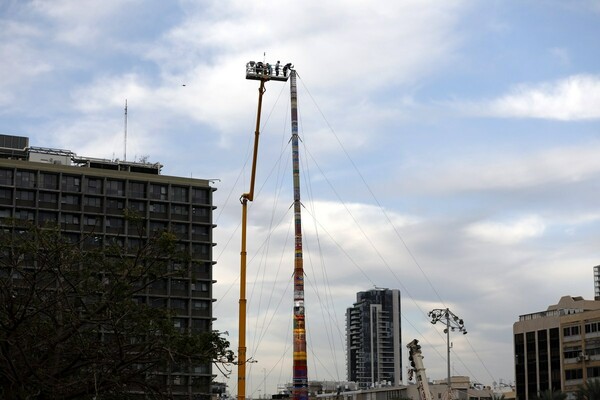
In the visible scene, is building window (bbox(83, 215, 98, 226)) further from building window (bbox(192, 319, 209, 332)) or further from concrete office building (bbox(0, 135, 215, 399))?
building window (bbox(192, 319, 209, 332))

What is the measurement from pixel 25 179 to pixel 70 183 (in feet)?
21.2

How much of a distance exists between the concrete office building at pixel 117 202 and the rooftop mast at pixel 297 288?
53176 mm

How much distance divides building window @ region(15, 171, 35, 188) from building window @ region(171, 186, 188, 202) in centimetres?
2089

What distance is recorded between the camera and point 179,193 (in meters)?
149

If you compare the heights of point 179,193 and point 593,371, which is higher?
point 179,193

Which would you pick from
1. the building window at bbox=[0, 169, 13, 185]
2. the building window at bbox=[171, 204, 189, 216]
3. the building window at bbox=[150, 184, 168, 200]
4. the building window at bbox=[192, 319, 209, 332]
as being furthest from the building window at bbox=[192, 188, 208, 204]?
the building window at bbox=[0, 169, 13, 185]

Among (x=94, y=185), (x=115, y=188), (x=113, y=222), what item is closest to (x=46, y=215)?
(x=94, y=185)

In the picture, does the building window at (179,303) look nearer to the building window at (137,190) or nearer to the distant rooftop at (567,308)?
the building window at (137,190)

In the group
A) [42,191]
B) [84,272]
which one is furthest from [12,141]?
[84,272]

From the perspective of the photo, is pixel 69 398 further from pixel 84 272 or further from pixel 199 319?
pixel 199 319

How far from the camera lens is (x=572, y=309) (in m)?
158

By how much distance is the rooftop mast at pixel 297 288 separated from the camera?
75188 millimetres

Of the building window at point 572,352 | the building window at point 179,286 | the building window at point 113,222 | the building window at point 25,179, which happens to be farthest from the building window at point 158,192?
the building window at point 572,352

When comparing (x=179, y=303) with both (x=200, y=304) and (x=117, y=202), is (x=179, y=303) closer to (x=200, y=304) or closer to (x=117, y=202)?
(x=200, y=304)
